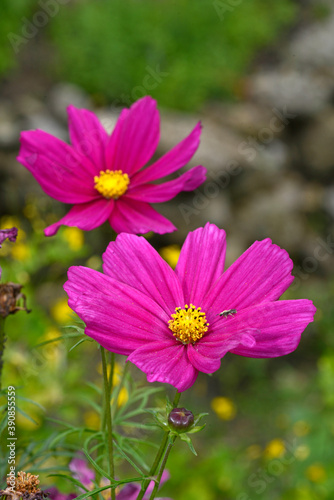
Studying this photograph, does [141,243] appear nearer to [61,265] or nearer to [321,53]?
[61,265]

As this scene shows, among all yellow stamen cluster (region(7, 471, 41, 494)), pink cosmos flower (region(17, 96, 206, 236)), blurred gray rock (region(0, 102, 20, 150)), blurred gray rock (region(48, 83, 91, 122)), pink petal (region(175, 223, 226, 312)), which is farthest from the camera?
blurred gray rock (region(48, 83, 91, 122))

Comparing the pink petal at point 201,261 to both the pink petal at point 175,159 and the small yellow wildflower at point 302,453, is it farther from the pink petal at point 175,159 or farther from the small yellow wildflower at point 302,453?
the small yellow wildflower at point 302,453

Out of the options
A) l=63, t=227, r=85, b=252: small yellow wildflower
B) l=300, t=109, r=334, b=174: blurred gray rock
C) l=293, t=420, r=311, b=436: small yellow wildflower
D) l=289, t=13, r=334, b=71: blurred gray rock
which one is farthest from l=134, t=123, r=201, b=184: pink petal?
l=289, t=13, r=334, b=71: blurred gray rock

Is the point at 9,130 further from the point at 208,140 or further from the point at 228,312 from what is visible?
the point at 228,312

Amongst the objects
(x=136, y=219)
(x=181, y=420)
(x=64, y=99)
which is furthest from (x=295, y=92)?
(x=181, y=420)

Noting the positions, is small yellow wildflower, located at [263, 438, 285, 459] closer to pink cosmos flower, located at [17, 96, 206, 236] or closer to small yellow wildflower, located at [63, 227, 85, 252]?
small yellow wildflower, located at [63, 227, 85, 252]

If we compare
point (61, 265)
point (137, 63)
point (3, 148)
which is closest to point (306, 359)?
point (61, 265)
